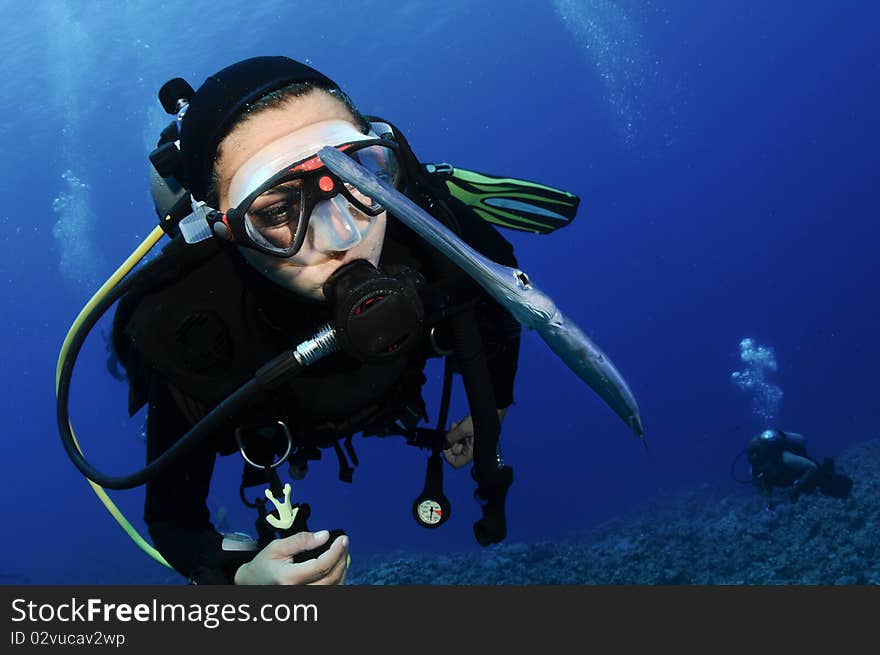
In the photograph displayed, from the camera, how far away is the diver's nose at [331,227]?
1.99 meters

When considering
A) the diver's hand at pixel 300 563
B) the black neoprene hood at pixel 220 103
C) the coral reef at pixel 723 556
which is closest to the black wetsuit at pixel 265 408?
the diver's hand at pixel 300 563

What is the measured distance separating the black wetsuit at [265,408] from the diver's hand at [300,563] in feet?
0.96

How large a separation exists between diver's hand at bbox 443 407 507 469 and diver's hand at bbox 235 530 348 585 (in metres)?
1.30

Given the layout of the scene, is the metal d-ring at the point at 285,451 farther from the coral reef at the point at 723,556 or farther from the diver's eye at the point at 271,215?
the coral reef at the point at 723,556

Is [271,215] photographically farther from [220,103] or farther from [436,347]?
[436,347]

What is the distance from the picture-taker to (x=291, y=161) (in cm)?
195

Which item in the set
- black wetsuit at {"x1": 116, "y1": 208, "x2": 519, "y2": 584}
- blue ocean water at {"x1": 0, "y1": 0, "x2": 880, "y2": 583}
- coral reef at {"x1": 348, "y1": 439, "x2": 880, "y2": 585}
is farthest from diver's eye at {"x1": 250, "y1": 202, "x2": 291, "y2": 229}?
blue ocean water at {"x1": 0, "y1": 0, "x2": 880, "y2": 583}

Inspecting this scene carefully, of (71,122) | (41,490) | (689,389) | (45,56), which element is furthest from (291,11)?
(41,490)

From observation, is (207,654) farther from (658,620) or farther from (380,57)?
(380,57)

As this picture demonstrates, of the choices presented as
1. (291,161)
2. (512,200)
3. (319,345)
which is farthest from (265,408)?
(512,200)

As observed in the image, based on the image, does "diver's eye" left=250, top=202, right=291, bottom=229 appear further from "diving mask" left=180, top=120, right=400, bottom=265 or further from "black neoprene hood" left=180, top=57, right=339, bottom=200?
"black neoprene hood" left=180, top=57, right=339, bottom=200

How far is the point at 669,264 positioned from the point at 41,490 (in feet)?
271

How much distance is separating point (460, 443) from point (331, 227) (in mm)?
1717

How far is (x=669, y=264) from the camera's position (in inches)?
2864
